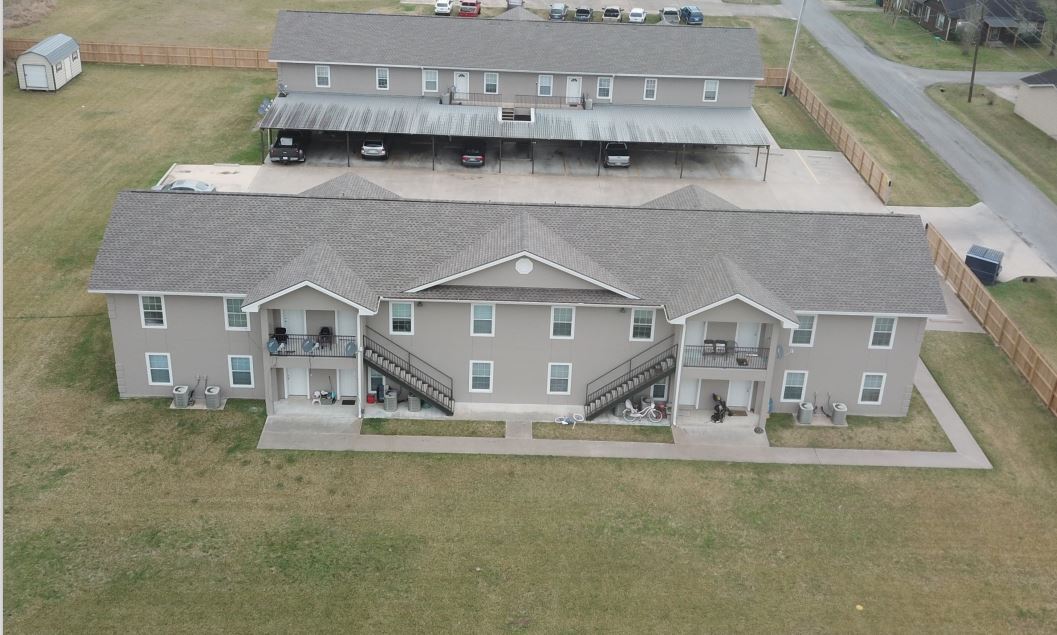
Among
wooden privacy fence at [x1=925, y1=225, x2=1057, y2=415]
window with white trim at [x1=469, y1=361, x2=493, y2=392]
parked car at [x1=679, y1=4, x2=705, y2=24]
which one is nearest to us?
window with white trim at [x1=469, y1=361, x2=493, y2=392]

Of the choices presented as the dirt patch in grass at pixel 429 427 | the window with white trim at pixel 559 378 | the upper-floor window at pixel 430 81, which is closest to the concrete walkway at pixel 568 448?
Answer: the dirt patch in grass at pixel 429 427

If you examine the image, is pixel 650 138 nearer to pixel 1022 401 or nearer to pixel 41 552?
pixel 1022 401

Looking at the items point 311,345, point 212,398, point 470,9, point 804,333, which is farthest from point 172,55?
point 804,333

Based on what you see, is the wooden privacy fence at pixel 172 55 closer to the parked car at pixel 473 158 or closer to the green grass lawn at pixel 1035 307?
the parked car at pixel 473 158

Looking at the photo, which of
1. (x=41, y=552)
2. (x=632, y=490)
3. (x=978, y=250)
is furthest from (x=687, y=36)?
(x=41, y=552)

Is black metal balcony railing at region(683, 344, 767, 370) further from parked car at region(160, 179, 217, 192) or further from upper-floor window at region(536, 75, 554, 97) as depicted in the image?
upper-floor window at region(536, 75, 554, 97)

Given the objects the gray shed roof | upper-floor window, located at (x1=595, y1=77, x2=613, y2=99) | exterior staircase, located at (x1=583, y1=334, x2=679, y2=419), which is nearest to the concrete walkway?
exterior staircase, located at (x1=583, y1=334, x2=679, y2=419)
